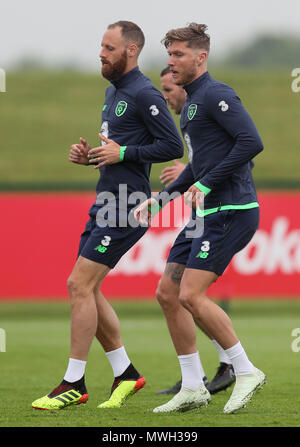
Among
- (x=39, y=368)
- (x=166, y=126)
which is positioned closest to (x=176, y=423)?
(x=166, y=126)

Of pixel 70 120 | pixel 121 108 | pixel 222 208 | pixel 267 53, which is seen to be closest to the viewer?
pixel 222 208

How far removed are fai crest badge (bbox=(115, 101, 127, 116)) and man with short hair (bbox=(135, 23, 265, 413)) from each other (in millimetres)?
495

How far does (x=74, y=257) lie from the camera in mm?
15352

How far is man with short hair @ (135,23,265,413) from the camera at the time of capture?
21.1ft

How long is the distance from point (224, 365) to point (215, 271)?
1922mm

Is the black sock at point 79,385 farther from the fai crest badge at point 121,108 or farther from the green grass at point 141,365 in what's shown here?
the fai crest badge at point 121,108

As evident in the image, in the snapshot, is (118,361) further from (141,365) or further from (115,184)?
(141,365)

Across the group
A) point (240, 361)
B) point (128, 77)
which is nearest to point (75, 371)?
point (240, 361)

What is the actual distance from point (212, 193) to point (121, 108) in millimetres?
1041

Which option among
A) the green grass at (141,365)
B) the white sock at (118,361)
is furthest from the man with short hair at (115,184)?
the green grass at (141,365)

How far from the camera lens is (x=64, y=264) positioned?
50.1 feet

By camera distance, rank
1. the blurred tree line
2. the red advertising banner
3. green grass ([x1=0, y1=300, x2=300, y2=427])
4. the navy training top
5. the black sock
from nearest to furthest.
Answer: green grass ([x1=0, y1=300, x2=300, y2=427]) → the black sock → the navy training top → the red advertising banner → the blurred tree line

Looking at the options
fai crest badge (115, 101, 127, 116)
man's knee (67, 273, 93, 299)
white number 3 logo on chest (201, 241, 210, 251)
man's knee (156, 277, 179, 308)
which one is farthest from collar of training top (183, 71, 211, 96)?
man's knee (67, 273, 93, 299)

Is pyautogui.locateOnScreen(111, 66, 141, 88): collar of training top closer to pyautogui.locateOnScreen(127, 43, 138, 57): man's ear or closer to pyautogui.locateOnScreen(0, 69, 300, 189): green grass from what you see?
pyautogui.locateOnScreen(127, 43, 138, 57): man's ear
